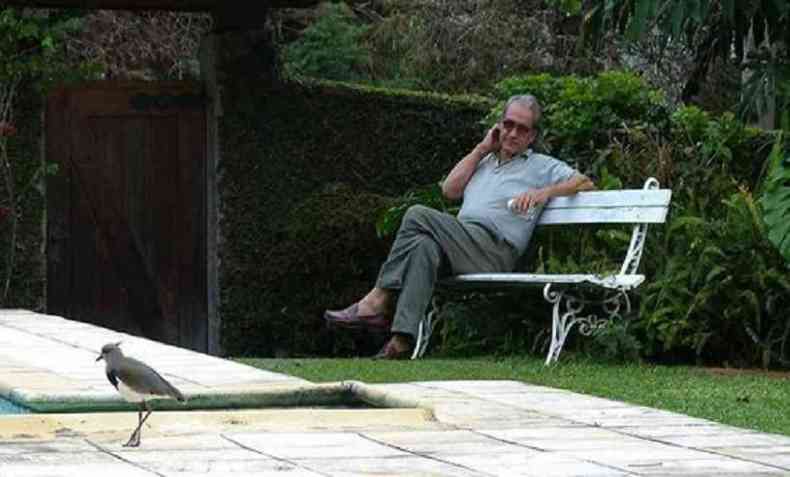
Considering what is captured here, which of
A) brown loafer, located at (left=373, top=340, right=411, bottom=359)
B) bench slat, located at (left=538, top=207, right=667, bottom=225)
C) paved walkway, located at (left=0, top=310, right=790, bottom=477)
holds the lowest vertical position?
brown loafer, located at (left=373, top=340, right=411, bottom=359)

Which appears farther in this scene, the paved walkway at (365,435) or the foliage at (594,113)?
the foliage at (594,113)

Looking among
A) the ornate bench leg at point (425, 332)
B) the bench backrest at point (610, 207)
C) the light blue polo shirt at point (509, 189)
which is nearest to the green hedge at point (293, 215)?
the ornate bench leg at point (425, 332)

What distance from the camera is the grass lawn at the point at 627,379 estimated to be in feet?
23.1

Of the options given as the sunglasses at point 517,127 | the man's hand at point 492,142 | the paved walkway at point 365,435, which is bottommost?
the paved walkway at point 365,435

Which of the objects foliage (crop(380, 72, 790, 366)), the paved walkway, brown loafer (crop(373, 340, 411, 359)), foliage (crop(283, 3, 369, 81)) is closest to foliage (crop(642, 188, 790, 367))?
foliage (crop(380, 72, 790, 366))

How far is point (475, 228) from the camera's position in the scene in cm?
965

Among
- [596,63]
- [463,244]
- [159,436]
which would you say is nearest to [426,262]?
[463,244]

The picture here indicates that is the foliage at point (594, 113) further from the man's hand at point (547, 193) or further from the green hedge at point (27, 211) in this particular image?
A: the green hedge at point (27, 211)

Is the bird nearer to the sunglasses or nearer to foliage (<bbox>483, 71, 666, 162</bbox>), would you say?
the sunglasses

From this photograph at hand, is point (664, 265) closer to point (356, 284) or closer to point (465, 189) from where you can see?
point (465, 189)

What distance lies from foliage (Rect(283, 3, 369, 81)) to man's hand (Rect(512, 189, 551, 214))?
813cm

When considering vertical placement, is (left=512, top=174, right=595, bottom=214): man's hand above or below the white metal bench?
above

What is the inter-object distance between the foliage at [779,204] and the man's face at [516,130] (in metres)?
1.30

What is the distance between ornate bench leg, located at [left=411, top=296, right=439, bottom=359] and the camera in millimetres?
9875
